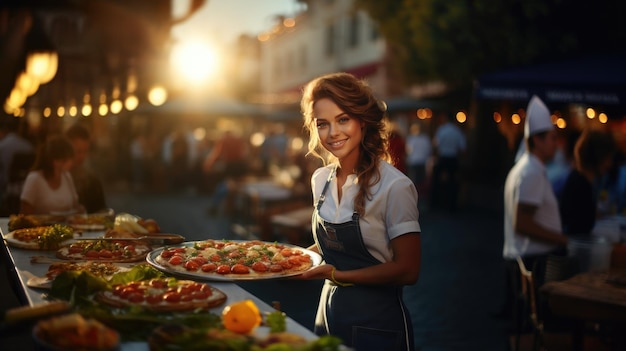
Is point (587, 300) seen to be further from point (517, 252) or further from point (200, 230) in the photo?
point (200, 230)

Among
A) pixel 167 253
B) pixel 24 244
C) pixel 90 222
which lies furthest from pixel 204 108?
pixel 167 253

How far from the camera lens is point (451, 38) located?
57.2 ft

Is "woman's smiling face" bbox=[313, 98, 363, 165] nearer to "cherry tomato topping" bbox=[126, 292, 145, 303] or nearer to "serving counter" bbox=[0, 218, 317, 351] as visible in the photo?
"serving counter" bbox=[0, 218, 317, 351]

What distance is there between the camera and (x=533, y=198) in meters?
6.00

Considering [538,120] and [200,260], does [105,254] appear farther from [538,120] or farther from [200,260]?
[538,120]

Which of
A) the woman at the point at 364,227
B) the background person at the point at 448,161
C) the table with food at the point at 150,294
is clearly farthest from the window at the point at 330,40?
the woman at the point at 364,227

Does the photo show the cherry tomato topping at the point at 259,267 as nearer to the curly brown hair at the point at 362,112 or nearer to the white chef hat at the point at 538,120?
the curly brown hair at the point at 362,112

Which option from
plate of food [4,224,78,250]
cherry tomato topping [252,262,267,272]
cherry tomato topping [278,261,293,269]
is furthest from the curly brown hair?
plate of food [4,224,78,250]

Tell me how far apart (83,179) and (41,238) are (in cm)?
295

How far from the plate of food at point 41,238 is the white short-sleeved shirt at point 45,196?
1662 millimetres

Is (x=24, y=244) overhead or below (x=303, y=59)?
below

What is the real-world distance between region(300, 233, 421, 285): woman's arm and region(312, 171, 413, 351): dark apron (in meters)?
0.14

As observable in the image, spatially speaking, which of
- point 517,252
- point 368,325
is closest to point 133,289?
point 368,325

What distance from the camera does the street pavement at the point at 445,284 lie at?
7219 millimetres
